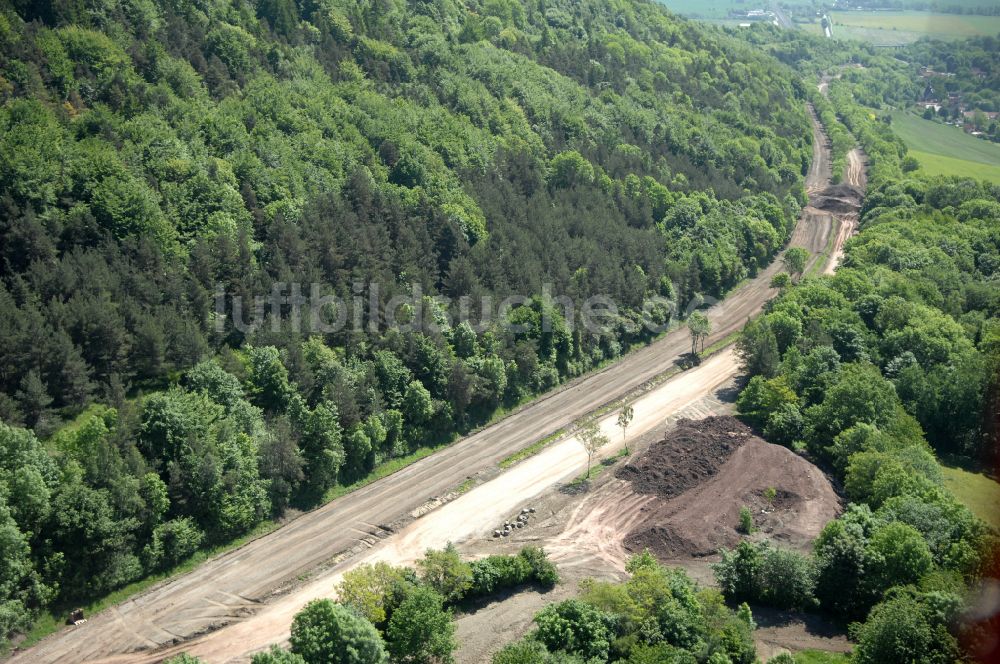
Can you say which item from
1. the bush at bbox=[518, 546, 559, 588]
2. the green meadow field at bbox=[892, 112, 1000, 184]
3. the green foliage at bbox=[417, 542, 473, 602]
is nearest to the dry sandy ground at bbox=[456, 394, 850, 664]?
the bush at bbox=[518, 546, 559, 588]

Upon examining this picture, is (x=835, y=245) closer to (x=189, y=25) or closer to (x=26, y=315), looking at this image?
(x=189, y=25)

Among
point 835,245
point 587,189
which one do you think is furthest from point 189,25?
point 835,245

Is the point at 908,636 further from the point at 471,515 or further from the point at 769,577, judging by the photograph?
the point at 471,515

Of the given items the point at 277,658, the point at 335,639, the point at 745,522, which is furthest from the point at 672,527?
the point at 277,658

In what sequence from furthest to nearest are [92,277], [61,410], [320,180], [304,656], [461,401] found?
[320,180] → [461,401] → [92,277] → [61,410] → [304,656]

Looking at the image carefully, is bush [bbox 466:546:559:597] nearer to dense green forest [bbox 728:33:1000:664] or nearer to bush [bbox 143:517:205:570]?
dense green forest [bbox 728:33:1000:664]

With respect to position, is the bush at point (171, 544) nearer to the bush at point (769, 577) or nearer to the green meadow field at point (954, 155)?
the bush at point (769, 577)

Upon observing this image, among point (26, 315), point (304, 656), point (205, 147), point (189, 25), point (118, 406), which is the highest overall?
point (189, 25)

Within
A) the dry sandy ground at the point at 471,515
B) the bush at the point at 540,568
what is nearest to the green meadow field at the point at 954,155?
the dry sandy ground at the point at 471,515
